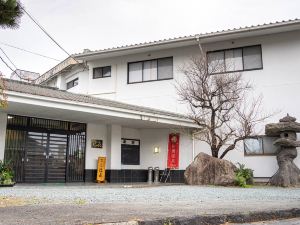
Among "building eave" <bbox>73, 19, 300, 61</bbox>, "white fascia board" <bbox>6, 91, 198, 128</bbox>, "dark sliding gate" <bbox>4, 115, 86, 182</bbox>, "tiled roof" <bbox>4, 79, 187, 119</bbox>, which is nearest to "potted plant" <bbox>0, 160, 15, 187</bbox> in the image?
"dark sliding gate" <bbox>4, 115, 86, 182</bbox>

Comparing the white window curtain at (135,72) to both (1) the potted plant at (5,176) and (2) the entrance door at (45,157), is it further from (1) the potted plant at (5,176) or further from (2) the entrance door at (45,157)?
(1) the potted plant at (5,176)

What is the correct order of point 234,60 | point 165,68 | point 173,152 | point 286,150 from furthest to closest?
point 165,68 → point 173,152 → point 234,60 → point 286,150

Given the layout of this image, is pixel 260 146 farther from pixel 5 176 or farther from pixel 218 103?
pixel 5 176

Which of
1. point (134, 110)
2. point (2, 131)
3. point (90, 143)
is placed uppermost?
point (134, 110)

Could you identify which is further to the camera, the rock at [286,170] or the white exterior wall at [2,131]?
the rock at [286,170]

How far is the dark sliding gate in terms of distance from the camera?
13320 millimetres

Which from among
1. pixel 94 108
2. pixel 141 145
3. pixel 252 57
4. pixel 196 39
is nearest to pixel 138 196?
pixel 94 108

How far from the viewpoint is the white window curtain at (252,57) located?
15.9 m

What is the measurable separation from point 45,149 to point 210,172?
6.37m

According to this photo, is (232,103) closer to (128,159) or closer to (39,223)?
(128,159)

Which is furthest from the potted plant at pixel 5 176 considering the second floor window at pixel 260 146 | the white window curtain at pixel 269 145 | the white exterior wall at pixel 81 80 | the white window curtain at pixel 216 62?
the white window curtain at pixel 269 145

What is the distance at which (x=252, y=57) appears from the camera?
16.1 meters

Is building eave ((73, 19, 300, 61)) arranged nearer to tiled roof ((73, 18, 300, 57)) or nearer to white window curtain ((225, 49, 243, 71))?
tiled roof ((73, 18, 300, 57))

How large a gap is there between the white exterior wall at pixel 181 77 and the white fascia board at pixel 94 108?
209cm
